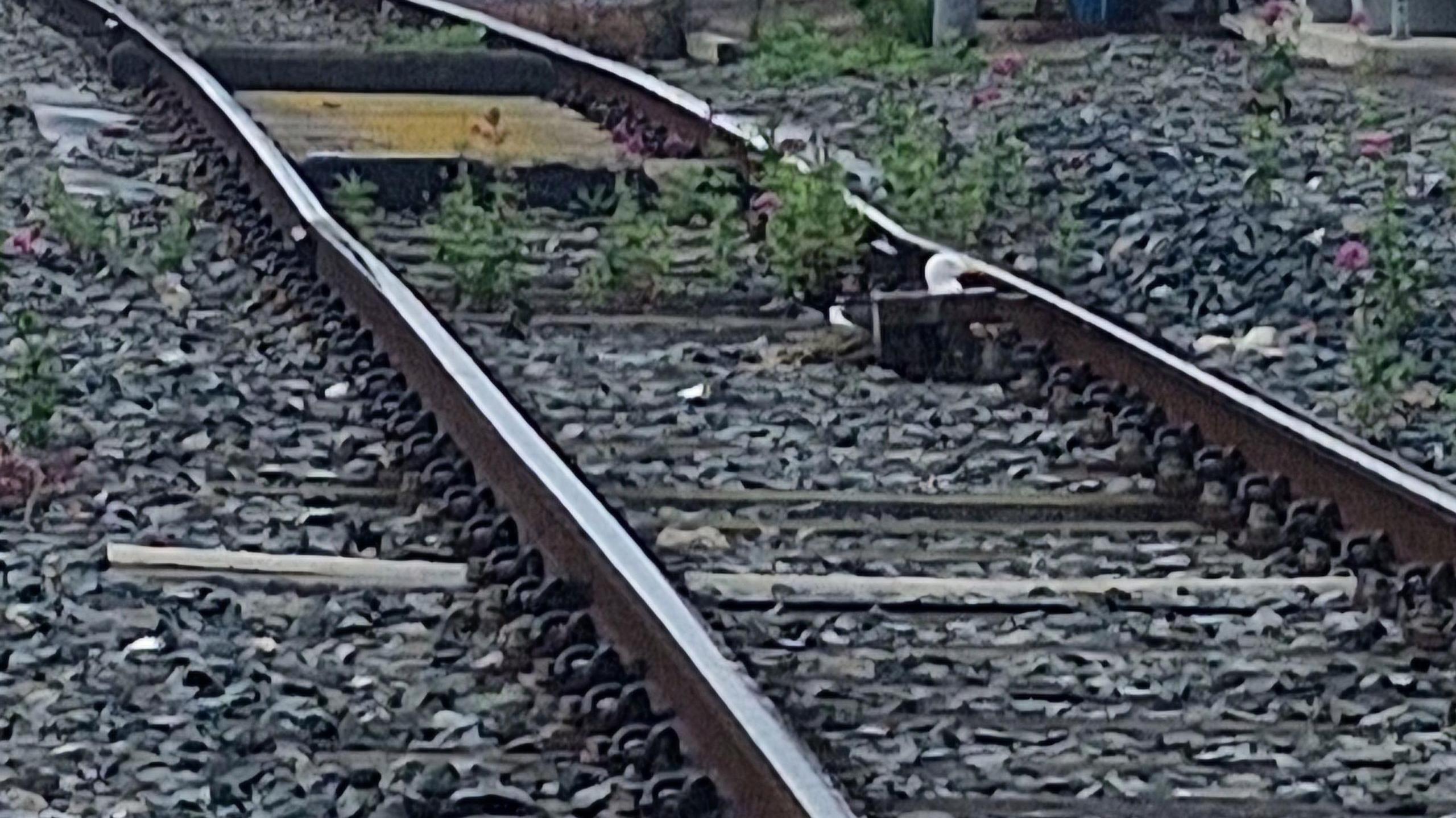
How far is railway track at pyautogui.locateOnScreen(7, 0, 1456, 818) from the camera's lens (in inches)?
171

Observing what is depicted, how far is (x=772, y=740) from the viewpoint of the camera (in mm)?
4078

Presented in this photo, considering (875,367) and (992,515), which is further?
(875,367)

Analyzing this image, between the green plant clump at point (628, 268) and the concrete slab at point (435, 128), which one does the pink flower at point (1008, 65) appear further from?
the green plant clump at point (628, 268)

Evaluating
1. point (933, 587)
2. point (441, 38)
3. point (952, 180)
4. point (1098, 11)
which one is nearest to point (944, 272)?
point (952, 180)

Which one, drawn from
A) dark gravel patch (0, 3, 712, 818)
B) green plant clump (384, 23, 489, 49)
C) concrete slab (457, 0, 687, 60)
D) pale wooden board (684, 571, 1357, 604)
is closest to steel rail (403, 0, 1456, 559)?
pale wooden board (684, 571, 1357, 604)

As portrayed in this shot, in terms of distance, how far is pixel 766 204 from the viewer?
31.0 feet

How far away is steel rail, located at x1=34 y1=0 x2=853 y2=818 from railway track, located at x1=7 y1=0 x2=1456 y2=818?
0.04 feet

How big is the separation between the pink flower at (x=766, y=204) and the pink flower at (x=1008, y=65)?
459 centimetres

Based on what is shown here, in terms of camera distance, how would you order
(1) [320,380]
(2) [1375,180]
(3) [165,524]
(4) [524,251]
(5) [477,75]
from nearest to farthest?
(3) [165,524] → (1) [320,380] → (4) [524,251] → (2) [1375,180] → (5) [477,75]

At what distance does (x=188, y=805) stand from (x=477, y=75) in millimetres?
9618

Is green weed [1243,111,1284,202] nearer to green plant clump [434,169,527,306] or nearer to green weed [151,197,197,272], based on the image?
green plant clump [434,169,527,306]

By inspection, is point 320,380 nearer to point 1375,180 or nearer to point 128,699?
point 128,699

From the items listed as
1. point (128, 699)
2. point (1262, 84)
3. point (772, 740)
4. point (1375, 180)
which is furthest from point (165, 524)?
point (1262, 84)

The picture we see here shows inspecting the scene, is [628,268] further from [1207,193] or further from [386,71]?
[386,71]
